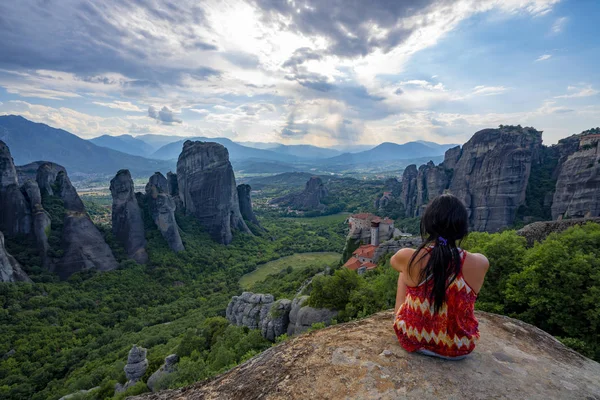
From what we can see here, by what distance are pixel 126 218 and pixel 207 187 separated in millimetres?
24423

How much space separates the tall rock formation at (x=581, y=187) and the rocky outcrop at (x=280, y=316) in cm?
4754

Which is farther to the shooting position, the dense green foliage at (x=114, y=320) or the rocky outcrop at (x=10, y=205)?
the rocky outcrop at (x=10, y=205)

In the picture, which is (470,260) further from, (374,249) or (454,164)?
(454,164)

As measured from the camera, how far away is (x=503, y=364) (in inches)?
186

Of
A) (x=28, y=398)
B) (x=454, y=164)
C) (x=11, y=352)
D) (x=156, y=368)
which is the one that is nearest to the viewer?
(x=156, y=368)

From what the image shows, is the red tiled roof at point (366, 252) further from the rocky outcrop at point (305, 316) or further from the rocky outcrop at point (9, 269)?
the rocky outcrop at point (9, 269)

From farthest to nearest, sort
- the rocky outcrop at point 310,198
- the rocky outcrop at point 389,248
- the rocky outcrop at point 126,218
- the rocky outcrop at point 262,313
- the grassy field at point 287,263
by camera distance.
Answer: the rocky outcrop at point 310,198 < the grassy field at point 287,263 < the rocky outcrop at point 126,218 < the rocky outcrop at point 389,248 < the rocky outcrop at point 262,313

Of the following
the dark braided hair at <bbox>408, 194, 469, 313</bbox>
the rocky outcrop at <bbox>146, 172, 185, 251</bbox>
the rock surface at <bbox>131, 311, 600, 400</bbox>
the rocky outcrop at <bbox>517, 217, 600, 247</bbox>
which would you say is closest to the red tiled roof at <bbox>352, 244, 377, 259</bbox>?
the rocky outcrop at <bbox>517, 217, 600, 247</bbox>

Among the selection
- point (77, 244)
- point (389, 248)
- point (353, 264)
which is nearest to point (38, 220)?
point (77, 244)

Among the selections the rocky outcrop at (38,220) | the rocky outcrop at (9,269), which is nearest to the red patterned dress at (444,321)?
the rocky outcrop at (9,269)

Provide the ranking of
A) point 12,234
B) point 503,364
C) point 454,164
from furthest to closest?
point 454,164 → point 12,234 → point 503,364

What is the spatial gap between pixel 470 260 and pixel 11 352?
4361cm

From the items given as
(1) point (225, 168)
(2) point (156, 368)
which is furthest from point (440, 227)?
(1) point (225, 168)

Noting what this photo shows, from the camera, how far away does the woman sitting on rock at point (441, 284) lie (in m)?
4.11
